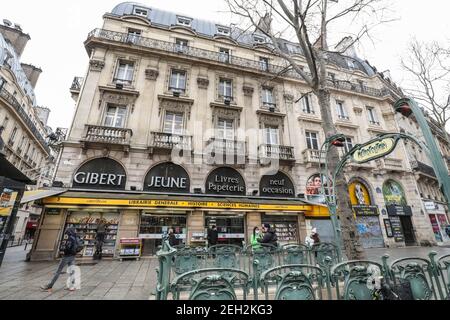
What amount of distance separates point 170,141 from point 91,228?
6055 mm

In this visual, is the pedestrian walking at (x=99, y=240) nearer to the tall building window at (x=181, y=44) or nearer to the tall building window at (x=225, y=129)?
the tall building window at (x=225, y=129)

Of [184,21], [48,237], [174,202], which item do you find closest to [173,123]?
[174,202]

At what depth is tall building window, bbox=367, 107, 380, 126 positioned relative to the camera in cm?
1852

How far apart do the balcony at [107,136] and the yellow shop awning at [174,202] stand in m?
2.78

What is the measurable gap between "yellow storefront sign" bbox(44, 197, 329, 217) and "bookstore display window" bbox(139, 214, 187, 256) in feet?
4.09

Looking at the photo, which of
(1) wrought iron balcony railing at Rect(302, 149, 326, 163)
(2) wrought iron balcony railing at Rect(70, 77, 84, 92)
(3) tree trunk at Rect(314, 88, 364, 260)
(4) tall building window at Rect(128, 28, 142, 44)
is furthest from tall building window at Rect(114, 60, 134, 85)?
(1) wrought iron balcony railing at Rect(302, 149, 326, 163)

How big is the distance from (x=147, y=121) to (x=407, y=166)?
20991 millimetres

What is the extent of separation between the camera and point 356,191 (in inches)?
599

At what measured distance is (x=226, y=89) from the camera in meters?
15.6

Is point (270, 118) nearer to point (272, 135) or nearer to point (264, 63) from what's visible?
point (272, 135)

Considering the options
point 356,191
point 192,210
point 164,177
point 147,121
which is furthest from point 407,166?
point 147,121

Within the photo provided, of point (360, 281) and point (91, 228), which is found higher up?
point (91, 228)

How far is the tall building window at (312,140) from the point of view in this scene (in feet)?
51.3

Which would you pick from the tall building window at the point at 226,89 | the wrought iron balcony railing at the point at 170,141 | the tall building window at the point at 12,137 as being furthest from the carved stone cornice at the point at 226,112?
the tall building window at the point at 12,137
